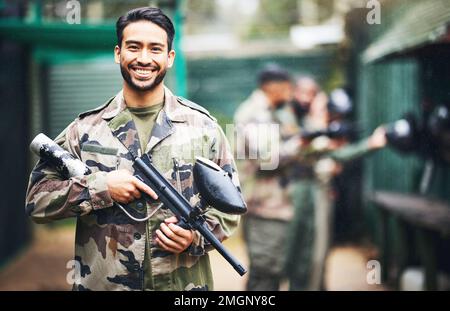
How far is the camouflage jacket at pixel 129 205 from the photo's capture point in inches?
105

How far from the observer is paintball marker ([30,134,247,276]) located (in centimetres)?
252

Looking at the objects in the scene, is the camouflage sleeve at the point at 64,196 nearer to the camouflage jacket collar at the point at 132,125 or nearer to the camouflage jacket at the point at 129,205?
the camouflage jacket at the point at 129,205

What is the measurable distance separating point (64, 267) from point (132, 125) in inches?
202

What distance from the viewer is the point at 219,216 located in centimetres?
274

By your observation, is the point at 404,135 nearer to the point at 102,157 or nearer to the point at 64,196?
the point at 102,157

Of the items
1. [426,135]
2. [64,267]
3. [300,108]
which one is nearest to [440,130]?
[426,135]

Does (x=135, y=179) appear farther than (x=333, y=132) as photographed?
No

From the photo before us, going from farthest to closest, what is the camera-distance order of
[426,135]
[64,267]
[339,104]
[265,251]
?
[64,267], [339,104], [426,135], [265,251]

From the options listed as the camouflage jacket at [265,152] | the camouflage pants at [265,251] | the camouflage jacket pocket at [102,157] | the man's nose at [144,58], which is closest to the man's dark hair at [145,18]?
the man's nose at [144,58]

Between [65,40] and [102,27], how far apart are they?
3.27ft

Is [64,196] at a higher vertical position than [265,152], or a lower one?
lower

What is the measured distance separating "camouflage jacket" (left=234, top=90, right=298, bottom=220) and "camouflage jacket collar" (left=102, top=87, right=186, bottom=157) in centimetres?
224

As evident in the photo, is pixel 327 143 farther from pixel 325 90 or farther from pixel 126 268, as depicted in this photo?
pixel 325 90
